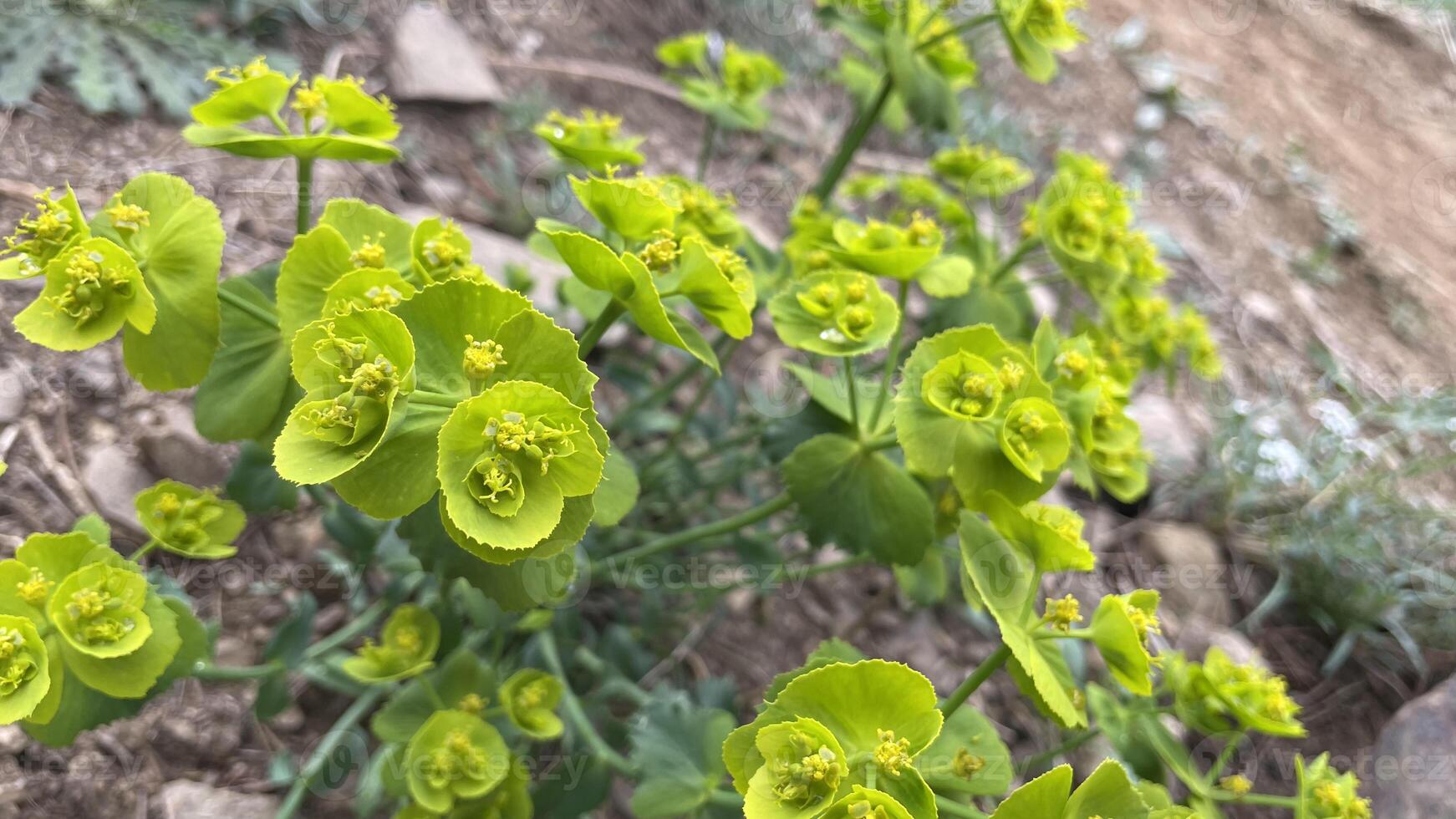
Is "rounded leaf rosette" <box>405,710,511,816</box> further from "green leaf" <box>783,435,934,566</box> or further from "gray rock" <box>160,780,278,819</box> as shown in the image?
"green leaf" <box>783,435,934,566</box>

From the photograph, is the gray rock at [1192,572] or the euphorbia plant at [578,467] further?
the gray rock at [1192,572]

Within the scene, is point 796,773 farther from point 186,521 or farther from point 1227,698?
point 186,521

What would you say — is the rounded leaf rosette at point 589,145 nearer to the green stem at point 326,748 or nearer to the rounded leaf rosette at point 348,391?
the rounded leaf rosette at point 348,391

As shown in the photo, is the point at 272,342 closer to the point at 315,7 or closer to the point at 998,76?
the point at 315,7

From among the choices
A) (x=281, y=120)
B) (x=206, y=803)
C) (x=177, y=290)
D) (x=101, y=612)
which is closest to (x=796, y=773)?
(x=101, y=612)

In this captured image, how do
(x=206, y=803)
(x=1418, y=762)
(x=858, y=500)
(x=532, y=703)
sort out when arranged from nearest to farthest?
1. (x=858, y=500)
2. (x=532, y=703)
3. (x=206, y=803)
4. (x=1418, y=762)

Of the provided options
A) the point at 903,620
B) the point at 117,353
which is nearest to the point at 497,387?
the point at 117,353

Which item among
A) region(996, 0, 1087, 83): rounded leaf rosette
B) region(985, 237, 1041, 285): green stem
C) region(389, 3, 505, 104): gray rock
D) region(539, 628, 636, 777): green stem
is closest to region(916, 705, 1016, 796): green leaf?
region(539, 628, 636, 777): green stem

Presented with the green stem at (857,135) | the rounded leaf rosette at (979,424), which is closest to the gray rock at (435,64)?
the green stem at (857,135)
